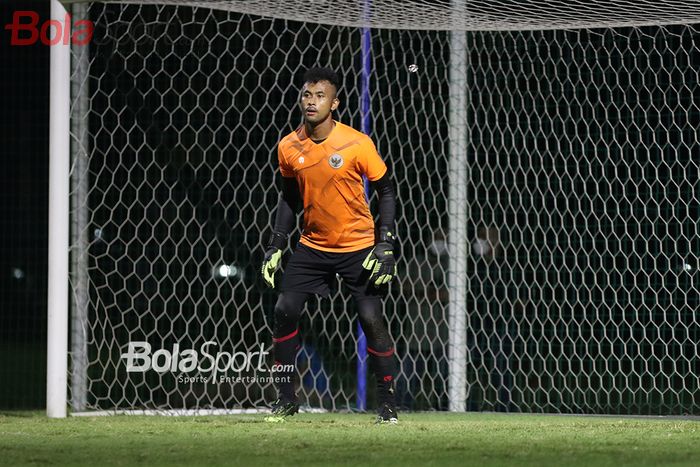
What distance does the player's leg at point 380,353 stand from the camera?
5883mm

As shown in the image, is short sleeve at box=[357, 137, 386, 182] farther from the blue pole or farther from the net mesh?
the blue pole

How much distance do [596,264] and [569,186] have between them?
22.8 inches

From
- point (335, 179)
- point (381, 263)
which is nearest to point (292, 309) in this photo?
point (381, 263)

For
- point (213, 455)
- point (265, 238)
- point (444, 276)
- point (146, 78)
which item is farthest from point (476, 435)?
point (146, 78)

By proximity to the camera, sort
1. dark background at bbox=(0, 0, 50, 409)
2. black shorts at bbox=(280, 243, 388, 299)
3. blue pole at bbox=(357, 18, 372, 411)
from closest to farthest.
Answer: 1. black shorts at bbox=(280, 243, 388, 299)
2. blue pole at bbox=(357, 18, 372, 411)
3. dark background at bbox=(0, 0, 50, 409)

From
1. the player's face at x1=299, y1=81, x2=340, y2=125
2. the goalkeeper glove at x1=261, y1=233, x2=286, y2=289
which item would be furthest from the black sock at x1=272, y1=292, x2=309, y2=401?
the player's face at x1=299, y1=81, x2=340, y2=125

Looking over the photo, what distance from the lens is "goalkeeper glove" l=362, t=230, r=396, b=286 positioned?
5.79 metres

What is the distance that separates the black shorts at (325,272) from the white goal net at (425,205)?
1576 millimetres

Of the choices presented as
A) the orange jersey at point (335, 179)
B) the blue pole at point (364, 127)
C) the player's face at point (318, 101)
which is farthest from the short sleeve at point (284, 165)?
the blue pole at point (364, 127)

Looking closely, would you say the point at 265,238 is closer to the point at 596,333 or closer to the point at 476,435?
the point at 596,333

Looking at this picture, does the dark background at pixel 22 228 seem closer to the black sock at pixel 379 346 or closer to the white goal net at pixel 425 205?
the white goal net at pixel 425 205

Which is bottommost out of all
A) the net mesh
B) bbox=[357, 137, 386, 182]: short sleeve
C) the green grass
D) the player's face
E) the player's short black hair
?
the green grass

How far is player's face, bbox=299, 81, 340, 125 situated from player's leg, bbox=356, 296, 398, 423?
0.94 m

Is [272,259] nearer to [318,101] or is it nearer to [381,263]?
[381,263]
